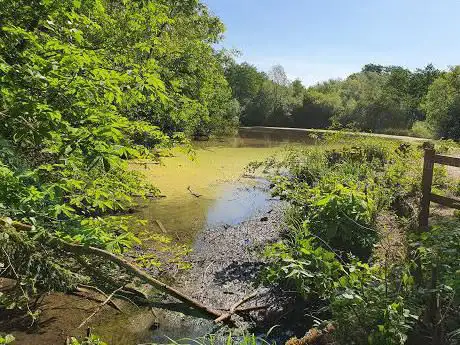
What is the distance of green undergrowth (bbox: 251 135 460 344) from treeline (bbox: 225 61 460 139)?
33872 millimetres

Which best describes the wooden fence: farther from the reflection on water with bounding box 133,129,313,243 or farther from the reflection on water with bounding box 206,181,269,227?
the reflection on water with bounding box 206,181,269,227

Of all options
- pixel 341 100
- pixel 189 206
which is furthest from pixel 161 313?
pixel 341 100

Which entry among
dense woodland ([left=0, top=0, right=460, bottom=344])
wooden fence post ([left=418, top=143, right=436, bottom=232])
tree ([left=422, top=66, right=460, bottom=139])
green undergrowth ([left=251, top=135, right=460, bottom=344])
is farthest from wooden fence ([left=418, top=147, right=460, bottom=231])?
tree ([left=422, top=66, right=460, bottom=139])

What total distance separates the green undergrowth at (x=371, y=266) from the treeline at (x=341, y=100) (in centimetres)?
3387

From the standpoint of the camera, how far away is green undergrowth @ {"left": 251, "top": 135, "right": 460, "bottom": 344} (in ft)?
9.56

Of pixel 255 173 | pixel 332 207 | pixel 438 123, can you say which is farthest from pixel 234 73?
pixel 332 207

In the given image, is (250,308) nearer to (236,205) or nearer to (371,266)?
(371,266)

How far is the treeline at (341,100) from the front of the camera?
51.5m

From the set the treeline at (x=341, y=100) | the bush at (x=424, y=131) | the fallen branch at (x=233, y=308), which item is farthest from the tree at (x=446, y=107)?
the fallen branch at (x=233, y=308)

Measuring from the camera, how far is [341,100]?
6362cm

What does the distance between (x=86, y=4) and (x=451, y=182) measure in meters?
9.12

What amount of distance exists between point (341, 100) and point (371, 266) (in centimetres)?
6107

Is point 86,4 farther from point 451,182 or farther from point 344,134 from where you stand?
point 344,134

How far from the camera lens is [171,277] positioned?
6312 mm
